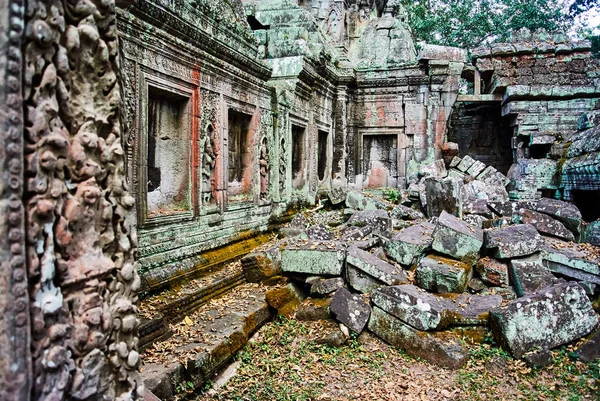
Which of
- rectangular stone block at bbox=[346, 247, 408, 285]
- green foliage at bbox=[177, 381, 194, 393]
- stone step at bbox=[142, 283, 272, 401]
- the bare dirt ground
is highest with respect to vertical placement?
rectangular stone block at bbox=[346, 247, 408, 285]

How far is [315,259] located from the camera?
5.29 meters

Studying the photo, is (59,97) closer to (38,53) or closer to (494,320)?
(38,53)

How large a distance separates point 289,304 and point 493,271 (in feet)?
8.45

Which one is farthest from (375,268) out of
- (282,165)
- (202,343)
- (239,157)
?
(282,165)

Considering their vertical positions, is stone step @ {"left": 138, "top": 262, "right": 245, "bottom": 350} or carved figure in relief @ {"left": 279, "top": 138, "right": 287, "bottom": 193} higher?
carved figure in relief @ {"left": 279, "top": 138, "right": 287, "bottom": 193}

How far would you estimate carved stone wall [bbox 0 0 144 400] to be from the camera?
1.30 m

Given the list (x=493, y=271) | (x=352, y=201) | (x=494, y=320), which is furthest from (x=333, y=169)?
(x=494, y=320)

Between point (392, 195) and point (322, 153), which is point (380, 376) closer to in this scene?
point (392, 195)

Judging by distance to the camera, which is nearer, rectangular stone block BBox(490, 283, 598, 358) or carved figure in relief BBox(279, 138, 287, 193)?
rectangular stone block BBox(490, 283, 598, 358)

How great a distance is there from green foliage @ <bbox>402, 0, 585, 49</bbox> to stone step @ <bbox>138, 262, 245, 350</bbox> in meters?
19.8

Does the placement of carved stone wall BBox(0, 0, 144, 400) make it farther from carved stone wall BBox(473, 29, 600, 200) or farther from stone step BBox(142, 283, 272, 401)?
carved stone wall BBox(473, 29, 600, 200)

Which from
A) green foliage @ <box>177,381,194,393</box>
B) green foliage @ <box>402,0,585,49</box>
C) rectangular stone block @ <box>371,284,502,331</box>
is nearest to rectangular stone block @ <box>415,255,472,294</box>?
rectangular stone block @ <box>371,284,502,331</box>

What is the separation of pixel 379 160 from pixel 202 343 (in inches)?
415

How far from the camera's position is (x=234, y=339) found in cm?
421
